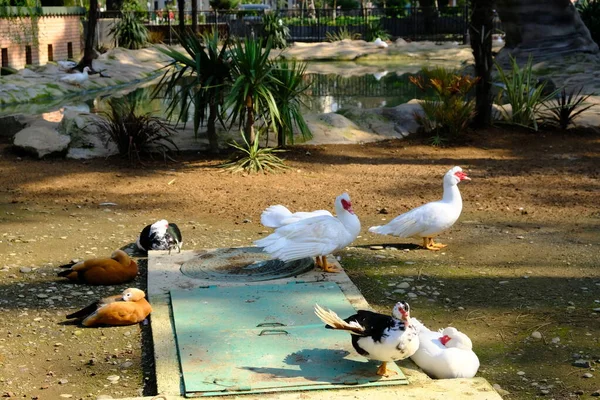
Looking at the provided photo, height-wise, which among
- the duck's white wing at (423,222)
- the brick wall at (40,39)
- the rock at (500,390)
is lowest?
the rock at (500,390)

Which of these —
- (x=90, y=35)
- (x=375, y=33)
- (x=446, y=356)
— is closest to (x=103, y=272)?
(x=446, y=356)

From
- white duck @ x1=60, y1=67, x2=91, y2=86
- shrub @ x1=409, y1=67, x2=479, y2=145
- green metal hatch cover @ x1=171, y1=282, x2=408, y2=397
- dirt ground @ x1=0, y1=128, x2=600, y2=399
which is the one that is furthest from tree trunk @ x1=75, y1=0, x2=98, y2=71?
green metal hatch cover @ x1=171, y1=282, x2=408, y2=397

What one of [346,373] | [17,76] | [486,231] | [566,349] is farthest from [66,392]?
[17,76]

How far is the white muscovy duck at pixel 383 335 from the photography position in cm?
440

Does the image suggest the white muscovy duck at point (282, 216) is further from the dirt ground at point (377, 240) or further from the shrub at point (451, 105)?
the shrub at point (451, 105)

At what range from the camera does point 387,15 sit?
145ft

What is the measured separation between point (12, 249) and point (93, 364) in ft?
8.32

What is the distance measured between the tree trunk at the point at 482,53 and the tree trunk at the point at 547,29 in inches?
408

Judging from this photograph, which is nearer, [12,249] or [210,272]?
[210,272]

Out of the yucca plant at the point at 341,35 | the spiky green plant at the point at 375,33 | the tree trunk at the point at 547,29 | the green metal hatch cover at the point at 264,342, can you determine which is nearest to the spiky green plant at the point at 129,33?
the yucca plant at the point at 341,35

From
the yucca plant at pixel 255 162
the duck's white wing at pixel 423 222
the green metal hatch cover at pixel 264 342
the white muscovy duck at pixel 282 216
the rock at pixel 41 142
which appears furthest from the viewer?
the rock at pixel 41 142

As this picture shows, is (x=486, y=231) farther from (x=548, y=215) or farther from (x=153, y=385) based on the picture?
(x=153, y=385)

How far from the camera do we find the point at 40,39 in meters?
25.4

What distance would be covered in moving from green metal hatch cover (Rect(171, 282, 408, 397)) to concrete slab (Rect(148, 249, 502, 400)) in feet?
0.18
